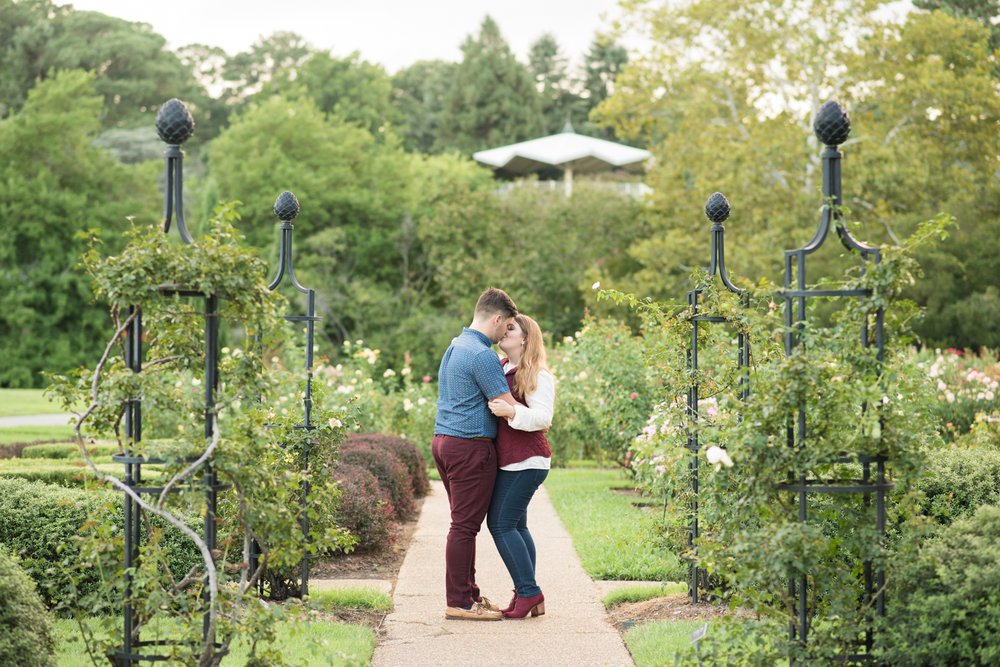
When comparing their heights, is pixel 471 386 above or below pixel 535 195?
below

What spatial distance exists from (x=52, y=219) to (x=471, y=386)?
23.0 m

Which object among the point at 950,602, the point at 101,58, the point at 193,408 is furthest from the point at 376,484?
the point at 101,58

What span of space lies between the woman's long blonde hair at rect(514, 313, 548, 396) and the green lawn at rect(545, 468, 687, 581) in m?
1.06

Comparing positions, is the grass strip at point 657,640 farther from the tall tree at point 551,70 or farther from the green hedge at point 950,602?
the tall tree at point 551,70

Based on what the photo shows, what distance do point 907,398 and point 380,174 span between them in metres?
22.4

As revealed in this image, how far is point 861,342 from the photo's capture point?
3133mm

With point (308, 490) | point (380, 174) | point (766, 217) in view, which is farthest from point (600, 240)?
point (308, 490)

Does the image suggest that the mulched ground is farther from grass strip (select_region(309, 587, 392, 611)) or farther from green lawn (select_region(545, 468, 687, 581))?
grass strip (select_region(309, 587, 392, 611))

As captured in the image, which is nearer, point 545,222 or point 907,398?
point 907,398

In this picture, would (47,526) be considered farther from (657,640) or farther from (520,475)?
(657,640)

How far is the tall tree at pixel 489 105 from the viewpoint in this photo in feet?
121

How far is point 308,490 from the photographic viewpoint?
4656mm

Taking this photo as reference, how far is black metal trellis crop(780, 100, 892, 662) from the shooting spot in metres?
2.99

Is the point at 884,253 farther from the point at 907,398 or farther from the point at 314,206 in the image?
the point at 314,206
